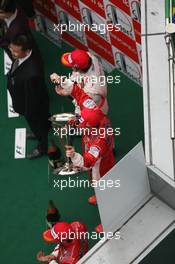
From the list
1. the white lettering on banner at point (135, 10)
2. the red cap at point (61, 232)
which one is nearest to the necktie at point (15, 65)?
the white lettering on banner at point (135, 10)

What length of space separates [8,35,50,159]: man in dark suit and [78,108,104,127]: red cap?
0.81 meters

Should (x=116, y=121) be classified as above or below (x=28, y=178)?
above

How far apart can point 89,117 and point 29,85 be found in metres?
0.89

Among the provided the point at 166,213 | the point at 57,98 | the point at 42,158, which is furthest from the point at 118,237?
the point at 57,98

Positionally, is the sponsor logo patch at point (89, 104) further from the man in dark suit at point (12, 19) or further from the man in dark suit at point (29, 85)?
the man in dark suit at point (12, 19)

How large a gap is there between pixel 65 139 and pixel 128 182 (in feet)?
6.20

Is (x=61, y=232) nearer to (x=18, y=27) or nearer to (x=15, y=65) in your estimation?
(x=15, y=65)

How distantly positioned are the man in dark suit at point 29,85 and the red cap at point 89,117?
81cm

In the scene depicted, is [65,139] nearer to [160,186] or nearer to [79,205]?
[79,205]

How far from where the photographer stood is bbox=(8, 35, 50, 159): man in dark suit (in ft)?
17.5

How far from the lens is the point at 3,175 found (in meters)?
5.99

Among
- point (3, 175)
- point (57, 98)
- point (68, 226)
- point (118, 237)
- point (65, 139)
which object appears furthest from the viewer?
point (57, 98)

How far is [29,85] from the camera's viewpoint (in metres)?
5.41

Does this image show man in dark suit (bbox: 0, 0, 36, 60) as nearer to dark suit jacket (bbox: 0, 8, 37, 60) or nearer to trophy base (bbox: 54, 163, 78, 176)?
dark suit jacket (bbox: 0, 8, 37, 60)
